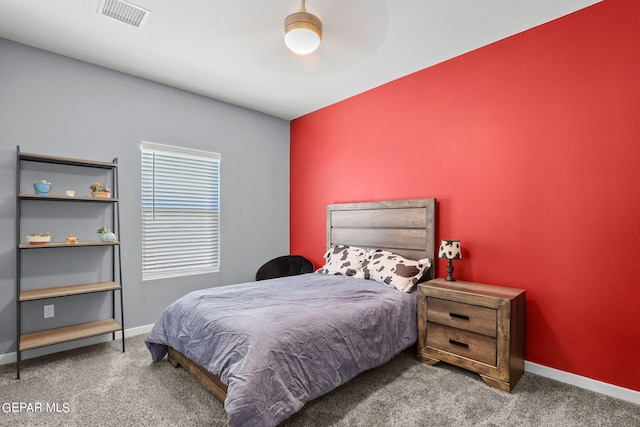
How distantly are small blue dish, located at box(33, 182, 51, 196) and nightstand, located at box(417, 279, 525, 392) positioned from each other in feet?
10.5

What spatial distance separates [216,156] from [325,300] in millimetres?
2347

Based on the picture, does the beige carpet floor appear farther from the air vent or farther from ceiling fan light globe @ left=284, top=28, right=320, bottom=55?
the air vent

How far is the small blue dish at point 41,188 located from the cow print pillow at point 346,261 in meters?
2.65

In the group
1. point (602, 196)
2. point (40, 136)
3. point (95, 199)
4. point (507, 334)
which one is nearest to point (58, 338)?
point (95, 199)

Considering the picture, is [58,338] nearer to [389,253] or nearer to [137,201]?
[137,201]

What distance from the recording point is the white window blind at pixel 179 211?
3404 mm

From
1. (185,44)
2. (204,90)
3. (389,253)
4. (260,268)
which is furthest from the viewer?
(260,268)

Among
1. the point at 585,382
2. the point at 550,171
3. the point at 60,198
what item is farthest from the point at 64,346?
the point at 550,171

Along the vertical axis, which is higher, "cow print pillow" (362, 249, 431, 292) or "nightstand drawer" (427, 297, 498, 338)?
"cow print pillow" (362, 249, 431, 292)

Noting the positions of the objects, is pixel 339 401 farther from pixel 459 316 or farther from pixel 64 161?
pixel 64 161

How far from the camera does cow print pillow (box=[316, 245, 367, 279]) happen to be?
3392mm

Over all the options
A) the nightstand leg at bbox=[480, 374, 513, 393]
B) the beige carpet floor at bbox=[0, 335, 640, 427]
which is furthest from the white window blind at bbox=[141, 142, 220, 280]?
the nightstand leg at bbox=[480, 374, 513, 393]

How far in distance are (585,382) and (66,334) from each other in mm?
4033

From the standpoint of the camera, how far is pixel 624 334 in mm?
2131
